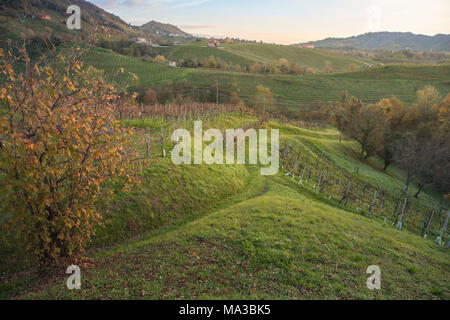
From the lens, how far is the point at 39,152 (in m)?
8.14

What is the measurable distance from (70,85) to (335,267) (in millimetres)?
11167

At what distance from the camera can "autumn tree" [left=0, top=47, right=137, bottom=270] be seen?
25.1ft

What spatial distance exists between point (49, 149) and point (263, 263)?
8.13 metres

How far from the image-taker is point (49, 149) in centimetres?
770

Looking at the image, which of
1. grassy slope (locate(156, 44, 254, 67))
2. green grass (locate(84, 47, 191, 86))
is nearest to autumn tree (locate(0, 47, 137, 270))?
green grass (locate(84, 47, 191, 86))

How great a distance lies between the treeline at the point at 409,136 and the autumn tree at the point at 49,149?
3093 centimetres

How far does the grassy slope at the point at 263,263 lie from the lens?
8297 millimetres

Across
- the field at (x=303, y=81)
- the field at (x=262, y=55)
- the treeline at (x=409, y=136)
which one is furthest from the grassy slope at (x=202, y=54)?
the treeline at (x=409, y=136)

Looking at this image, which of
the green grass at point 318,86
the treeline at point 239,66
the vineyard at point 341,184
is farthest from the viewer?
the treeline at point 239,66

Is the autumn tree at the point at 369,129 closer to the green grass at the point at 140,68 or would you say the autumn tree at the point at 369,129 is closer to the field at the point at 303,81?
the field at the point at 303,81

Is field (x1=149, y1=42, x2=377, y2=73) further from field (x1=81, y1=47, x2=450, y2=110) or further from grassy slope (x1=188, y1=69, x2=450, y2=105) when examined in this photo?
grassy slope (x1=188, y1=69, x2=450, y2=105)

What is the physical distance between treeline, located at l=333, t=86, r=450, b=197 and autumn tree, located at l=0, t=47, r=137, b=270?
101 feet

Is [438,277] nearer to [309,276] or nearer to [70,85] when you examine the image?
[309,276]

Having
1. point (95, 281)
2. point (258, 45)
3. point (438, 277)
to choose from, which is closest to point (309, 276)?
point (438, 277)
